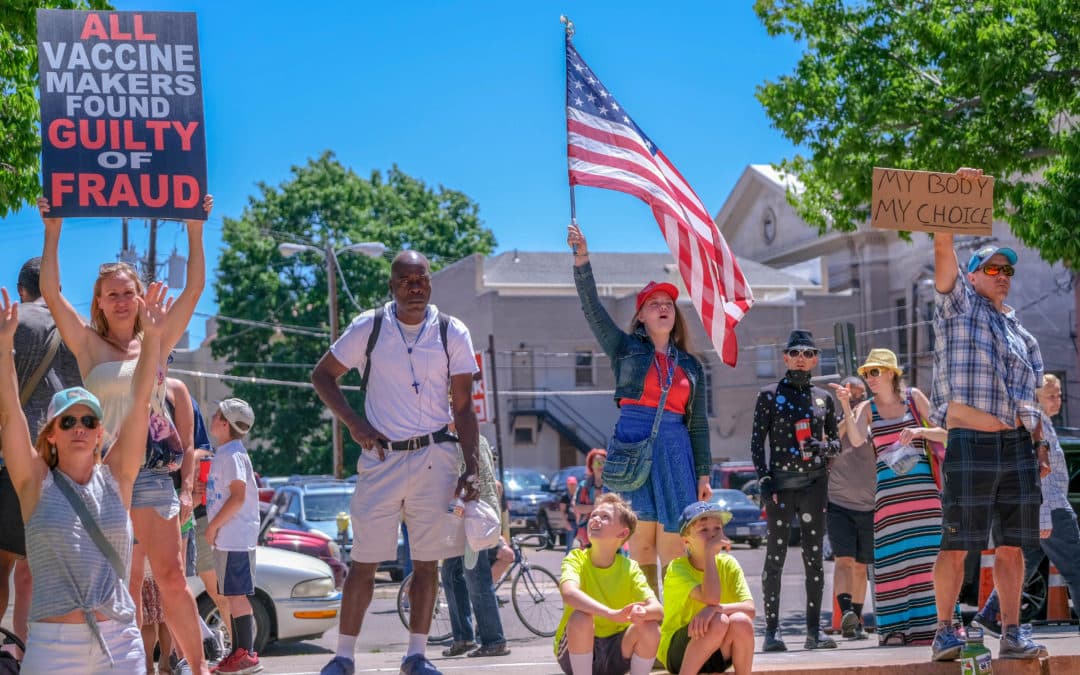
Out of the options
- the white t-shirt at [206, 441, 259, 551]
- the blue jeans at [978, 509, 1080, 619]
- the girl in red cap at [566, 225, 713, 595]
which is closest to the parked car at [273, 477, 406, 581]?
the white t-shirt at [206, 441, 259, 551]

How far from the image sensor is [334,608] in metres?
11.4

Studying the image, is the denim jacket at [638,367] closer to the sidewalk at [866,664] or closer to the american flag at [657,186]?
the american flag at [657,186]

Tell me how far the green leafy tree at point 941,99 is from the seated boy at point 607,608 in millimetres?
10651

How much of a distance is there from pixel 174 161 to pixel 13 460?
1.97 meters

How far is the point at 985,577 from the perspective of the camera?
10477mm

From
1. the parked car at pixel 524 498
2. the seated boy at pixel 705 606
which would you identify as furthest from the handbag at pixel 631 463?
the parked car at pixel 524 498

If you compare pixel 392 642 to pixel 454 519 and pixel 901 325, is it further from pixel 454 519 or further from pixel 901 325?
pixel 901 325

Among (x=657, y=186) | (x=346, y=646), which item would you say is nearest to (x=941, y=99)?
(x=657, y=186)

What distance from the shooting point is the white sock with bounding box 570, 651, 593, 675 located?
622 centimetres

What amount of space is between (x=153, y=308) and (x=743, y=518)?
24079mm

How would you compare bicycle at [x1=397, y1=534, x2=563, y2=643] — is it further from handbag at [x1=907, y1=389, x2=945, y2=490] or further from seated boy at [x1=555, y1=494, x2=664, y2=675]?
seated boy at [x1=555, y1=494, x2=664, y2=675]

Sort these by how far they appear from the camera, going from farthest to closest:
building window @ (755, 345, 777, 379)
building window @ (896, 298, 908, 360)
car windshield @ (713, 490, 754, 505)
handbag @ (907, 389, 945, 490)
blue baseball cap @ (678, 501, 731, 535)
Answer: building window @ (896, 298, 908, 360), building window @ (755, 345, 777, 379), car windshield @ (713, 490, 754, 505), handbag @ (907, 389, 945, 490), blue baseball cap @ (678, 501, 731, 535)

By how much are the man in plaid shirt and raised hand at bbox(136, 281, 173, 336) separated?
152 inches

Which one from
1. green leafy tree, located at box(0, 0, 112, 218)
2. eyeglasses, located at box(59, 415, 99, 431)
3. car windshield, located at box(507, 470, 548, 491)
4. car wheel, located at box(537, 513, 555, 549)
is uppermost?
green leafy tree, located at box(0, 0, 112, 218)
